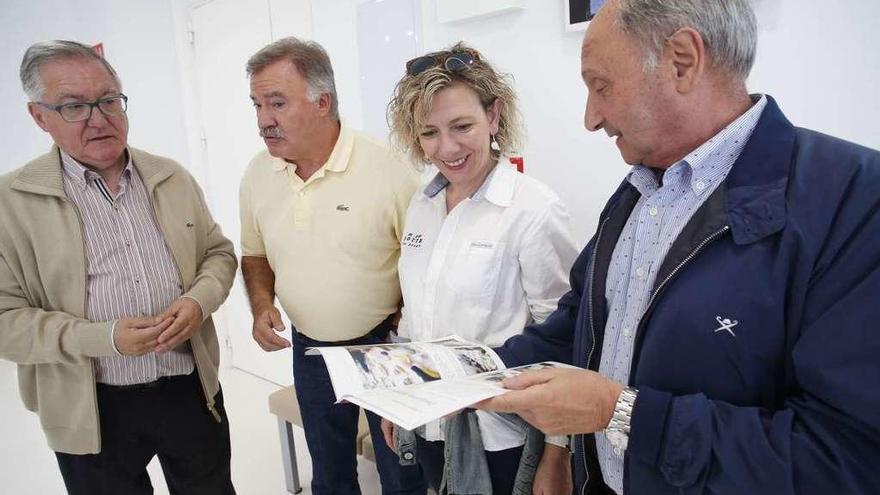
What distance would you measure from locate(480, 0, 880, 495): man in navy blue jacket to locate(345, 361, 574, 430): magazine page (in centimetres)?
6

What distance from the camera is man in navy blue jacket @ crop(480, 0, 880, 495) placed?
69 cm

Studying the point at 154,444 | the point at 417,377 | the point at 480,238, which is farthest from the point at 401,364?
the point at 154,444

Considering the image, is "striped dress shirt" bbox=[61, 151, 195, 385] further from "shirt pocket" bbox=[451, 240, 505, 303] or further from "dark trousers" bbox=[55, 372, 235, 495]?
"shirt pocket" bbox=[451, 240, 505, 303]

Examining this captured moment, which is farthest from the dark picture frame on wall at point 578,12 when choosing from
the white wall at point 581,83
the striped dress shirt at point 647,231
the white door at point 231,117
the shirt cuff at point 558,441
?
the white door at point 231,117

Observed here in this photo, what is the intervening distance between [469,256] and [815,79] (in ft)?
3.61

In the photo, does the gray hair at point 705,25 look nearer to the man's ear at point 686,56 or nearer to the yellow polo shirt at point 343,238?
the man's ear at point 686,56

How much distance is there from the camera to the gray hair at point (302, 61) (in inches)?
67.9

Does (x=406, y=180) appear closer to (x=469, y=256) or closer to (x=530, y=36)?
(x=469, y=256)

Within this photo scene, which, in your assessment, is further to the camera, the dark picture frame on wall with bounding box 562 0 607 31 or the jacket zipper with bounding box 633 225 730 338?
the dark picture frame on wall with bounding box 562 0 607 31

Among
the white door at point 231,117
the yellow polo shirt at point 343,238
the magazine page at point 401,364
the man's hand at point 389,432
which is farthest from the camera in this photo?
the white door at point 231,117

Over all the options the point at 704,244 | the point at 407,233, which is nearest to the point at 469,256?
the point at 407,233

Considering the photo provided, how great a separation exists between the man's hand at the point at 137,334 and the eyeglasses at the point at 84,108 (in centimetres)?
58

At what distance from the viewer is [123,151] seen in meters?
1.66

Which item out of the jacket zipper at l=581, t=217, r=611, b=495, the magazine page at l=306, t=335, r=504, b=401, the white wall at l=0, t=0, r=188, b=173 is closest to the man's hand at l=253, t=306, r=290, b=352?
the magazine page at l=306, t=335, r=504, b=401
